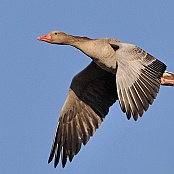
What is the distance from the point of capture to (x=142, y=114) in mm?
15023

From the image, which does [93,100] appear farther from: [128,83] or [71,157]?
[128,83]

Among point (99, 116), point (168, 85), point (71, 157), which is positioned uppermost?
point (168, 85)

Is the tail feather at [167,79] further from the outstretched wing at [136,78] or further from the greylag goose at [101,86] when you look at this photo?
the outstretched wing at [136,78]

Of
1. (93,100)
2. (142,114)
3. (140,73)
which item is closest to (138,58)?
(140,73)

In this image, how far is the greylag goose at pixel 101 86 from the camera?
50.2 feet

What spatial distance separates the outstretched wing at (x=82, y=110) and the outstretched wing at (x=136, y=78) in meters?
2.42

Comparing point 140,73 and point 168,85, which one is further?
point 168,85

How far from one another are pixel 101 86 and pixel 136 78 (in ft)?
10.7

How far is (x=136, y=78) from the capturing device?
50.8 ft

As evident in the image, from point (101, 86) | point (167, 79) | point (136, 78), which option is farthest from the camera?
point (101, 86)

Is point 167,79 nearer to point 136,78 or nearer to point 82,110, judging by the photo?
point 82,110

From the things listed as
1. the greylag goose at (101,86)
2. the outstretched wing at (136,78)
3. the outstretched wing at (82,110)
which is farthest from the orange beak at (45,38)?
the outstretched wing at (136,78)

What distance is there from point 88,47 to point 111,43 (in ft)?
1.92

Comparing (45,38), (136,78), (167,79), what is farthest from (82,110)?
(136,78)
